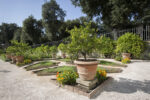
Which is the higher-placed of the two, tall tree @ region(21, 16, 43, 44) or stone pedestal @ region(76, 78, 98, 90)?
tall tree @ region(21, 16, 43, 44)

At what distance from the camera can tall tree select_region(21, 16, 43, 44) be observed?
20391 millimetres

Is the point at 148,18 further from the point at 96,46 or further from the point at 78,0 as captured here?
the point at 96,46

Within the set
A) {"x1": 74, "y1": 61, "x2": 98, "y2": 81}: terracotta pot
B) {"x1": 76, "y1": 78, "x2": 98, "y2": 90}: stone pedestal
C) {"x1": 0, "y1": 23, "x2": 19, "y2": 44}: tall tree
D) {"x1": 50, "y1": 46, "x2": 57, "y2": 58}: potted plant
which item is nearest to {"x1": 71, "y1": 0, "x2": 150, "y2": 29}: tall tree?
{"x1": 50, "y1": 46, "x2": 57, "y2": 58}: potted plant

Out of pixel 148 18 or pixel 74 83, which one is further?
pixel 148 18

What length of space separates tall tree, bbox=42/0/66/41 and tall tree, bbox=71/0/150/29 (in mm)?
7962

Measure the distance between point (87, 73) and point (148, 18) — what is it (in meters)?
15.7

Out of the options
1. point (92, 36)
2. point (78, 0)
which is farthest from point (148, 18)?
point (92, 36)

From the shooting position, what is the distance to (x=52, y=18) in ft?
65.2

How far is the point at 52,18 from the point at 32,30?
226 inches

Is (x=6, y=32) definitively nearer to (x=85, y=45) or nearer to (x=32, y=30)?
(x=32, y=30)

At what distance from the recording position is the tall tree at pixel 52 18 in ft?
64.5

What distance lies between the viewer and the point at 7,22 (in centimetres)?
3066

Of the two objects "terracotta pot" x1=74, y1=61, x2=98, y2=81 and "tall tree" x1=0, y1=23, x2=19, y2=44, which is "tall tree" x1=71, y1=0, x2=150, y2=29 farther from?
"tall tree" x1=0, y1=23, x2=19, y2=44

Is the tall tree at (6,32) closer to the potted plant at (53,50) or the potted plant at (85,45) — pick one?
the potted plant at (53,50)
